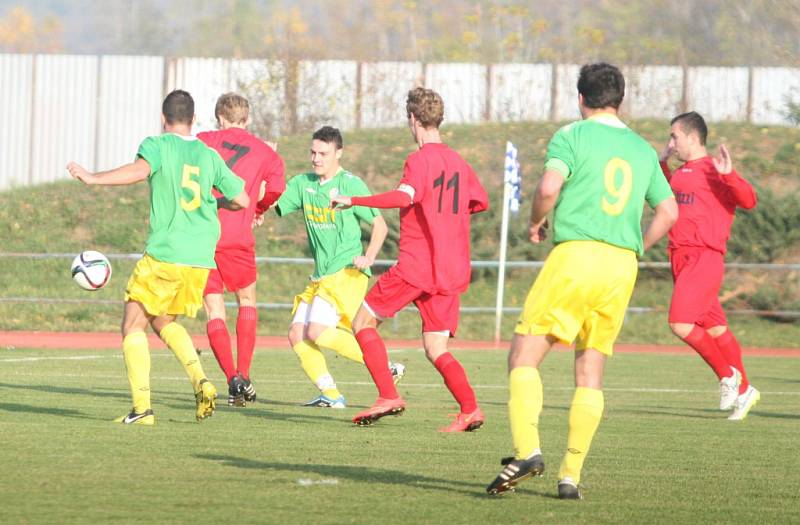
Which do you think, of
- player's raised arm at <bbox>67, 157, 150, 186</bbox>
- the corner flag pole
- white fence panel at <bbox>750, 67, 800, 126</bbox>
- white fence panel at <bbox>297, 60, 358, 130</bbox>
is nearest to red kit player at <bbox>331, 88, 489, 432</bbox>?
player's raised arm at <bbox>67, 157, 150, 186</bbox>

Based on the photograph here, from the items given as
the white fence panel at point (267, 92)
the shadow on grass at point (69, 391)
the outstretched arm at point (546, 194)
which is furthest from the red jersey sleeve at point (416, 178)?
the white fence panel at point (267, 92)

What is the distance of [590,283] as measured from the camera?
6594 mm

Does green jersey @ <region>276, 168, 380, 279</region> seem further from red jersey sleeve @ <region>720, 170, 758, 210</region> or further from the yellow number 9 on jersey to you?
the yellow number 9 on jersey

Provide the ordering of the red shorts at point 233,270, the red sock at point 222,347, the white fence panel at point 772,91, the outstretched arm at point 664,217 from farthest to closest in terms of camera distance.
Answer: the white fence panel at point 772,91 → the red shorts at point 233,270 → the red sock at point 222,347 → the outstretched arm at point 664,217

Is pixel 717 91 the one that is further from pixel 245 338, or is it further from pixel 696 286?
pixel 245 338

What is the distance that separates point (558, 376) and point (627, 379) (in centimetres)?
76

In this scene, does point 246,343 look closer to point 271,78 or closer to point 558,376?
point 558,376

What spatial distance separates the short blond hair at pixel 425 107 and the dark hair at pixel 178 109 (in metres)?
1.35

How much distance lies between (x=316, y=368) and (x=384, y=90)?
24500mm

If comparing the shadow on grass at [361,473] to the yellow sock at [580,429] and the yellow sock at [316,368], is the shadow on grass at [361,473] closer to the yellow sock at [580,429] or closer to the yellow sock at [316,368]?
the yellow sock at [580,429]

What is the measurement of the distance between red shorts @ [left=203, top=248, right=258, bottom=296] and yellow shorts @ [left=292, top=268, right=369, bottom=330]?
48 centimetres

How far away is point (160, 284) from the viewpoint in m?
9.30

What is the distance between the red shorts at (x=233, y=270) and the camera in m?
11.7

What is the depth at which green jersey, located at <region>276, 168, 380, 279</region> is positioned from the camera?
11484mm
